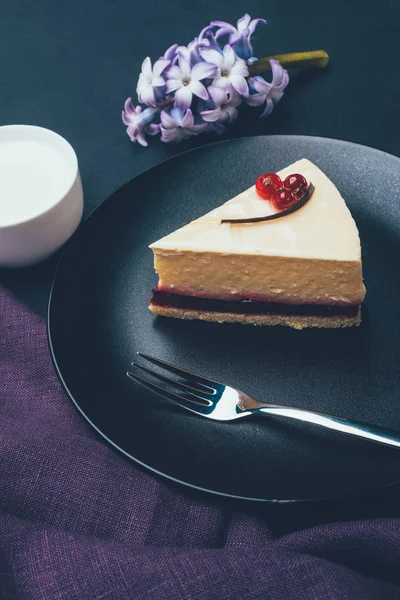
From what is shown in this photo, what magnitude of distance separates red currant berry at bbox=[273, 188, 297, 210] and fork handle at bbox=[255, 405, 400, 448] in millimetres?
607

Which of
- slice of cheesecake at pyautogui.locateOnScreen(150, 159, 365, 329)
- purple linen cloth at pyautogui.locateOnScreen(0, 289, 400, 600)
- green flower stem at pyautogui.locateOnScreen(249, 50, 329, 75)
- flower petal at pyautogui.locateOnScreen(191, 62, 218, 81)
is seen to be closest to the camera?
purple linen cloth at pyautogui.locateOnScreen(0, 289, 400, 600)

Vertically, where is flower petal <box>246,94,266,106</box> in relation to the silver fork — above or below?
above

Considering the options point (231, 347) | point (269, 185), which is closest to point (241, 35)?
point (269, 185)

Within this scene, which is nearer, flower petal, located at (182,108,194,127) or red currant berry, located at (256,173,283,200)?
red currant berry, located at (256,173,283,200)

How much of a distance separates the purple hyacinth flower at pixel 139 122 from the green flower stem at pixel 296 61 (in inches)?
16.2

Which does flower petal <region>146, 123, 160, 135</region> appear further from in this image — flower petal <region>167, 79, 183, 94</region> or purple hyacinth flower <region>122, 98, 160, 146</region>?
flower petal <region>167, 79, 183, 94</region>

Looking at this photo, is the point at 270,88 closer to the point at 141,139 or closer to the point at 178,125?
the point at 178,125

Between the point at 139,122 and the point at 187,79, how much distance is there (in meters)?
0.23

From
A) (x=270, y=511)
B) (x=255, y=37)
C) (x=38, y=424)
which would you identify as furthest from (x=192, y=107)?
(x=270, y=511)

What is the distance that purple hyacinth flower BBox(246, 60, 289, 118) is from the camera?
8.78 ft

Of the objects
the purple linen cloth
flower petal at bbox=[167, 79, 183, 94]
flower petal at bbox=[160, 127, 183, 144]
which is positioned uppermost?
flower petal at bbox=[167, 79, 183, 94]

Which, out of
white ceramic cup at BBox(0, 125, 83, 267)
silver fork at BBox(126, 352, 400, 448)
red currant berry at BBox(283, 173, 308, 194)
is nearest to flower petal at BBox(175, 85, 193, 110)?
white ceramic cup at BBox(0, 125, 83, 267)

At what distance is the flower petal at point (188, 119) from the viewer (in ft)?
8.59

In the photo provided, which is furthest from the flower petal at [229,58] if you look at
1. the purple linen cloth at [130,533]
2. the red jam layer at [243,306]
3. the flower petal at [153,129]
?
the purple linen cloth at [130,533]
